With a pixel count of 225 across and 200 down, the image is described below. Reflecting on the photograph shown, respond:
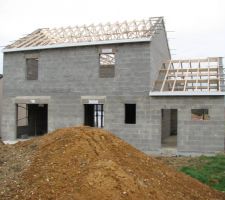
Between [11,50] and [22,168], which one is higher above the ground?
[11,50]

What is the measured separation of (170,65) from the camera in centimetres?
2108

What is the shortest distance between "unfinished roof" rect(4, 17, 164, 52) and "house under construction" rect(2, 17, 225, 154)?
0.06m

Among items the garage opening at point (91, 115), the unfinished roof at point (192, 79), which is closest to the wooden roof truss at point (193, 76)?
the unfinished roof at point (192, 79)

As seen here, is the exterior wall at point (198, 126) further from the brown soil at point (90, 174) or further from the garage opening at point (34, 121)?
the garage opening at point (34, 121)

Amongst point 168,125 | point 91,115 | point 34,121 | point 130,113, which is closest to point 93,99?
point 130,113

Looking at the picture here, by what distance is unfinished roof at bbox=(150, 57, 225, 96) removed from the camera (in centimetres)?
A: 1666

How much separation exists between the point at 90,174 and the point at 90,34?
13595 mm

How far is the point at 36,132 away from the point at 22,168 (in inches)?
614

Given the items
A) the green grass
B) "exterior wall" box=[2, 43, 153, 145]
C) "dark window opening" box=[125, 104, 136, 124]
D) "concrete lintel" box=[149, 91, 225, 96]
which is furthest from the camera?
"dark window opening" box=[125, 104, 136, 124]

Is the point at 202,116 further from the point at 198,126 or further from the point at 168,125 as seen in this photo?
the point at 198,126

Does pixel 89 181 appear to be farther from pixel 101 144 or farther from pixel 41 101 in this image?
pixel 41 101

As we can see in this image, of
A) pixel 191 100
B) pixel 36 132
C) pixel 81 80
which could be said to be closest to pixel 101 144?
pixel 191 100

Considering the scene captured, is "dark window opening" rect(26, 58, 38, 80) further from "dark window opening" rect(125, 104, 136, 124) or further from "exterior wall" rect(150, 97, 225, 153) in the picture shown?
"exterior wall" rect(150, 97, 225, 153)

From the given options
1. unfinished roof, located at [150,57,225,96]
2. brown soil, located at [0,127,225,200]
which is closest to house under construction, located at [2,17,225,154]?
unfinished roof, located at [150,57,225,96]
